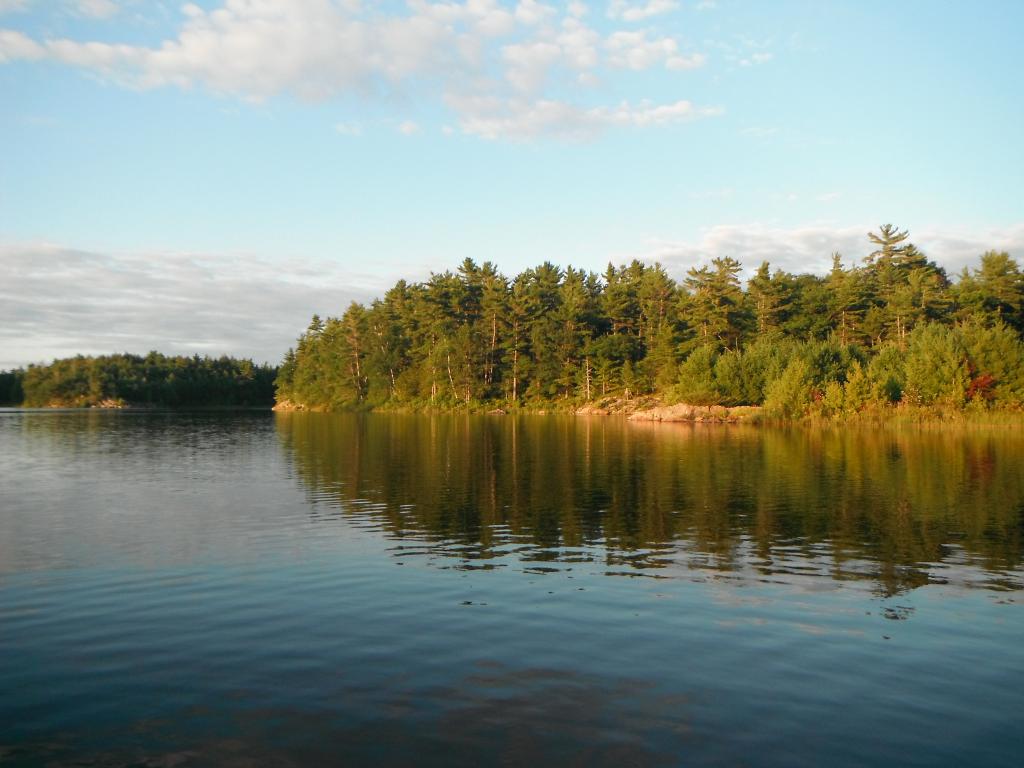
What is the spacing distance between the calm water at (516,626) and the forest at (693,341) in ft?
152

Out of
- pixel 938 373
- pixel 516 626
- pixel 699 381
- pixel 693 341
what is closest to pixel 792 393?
pixel 699 381

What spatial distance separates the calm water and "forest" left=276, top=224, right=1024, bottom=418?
46290 mm

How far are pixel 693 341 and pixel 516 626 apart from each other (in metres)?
99.0

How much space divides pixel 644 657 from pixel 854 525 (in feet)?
47.8

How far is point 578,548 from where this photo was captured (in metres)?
21.0

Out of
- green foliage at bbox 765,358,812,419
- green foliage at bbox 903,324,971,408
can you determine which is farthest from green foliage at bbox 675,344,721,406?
green foliage at bbox 903,324,971,408

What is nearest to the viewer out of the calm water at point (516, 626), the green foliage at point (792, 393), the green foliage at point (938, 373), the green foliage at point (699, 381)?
the calm water at point (516, 626)

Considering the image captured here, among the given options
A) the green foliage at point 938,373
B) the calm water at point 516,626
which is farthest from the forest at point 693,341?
the calm water at point 516,626

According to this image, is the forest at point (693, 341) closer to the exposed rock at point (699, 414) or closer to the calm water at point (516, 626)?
the exposed rock at point (699, 414)

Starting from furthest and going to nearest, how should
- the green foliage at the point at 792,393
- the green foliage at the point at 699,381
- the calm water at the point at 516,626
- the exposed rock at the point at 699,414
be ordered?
the green foliage at the point at 699,381 → the exposed rock at the point at 699,414 → the green foliage at the point at 792,393 → the calm water at the point at 516,626

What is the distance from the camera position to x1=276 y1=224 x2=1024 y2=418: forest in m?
73.4

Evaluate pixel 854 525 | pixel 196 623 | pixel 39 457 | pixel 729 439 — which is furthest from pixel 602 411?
pixel 196 623

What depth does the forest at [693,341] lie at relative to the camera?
73.4m

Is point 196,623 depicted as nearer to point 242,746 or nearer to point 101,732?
point 101,732
